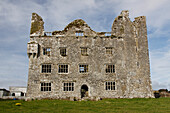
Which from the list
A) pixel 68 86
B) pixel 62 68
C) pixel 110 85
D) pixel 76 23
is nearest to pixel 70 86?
pixel 68 86

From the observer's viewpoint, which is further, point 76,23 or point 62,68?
point 76,23

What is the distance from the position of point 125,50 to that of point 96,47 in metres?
4.98

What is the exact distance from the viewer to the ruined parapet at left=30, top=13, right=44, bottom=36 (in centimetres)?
3098

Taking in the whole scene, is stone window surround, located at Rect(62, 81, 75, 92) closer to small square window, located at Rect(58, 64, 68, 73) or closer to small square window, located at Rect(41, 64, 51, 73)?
small square window, located at Rect(58, 64, 68, 73)

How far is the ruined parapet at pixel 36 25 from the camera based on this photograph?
1220 inches

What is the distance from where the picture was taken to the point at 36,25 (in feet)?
104

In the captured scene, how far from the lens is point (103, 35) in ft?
103

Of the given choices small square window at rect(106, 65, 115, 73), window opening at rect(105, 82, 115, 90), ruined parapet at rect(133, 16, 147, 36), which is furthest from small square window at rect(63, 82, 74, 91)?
ruined parapet at rect(133, 16, 147, 36)

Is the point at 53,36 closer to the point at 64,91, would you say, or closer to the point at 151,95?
the point at 64,91

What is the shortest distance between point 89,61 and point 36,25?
11.5 m

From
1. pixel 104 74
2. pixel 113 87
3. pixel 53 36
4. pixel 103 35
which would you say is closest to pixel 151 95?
pixel 113 87

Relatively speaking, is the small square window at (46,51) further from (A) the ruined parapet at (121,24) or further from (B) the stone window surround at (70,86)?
(A) the ruined parapet at (121,24)

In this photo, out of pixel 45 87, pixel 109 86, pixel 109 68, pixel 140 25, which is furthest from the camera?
pixel 140 25

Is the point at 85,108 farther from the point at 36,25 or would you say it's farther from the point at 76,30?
the point at 36,25
